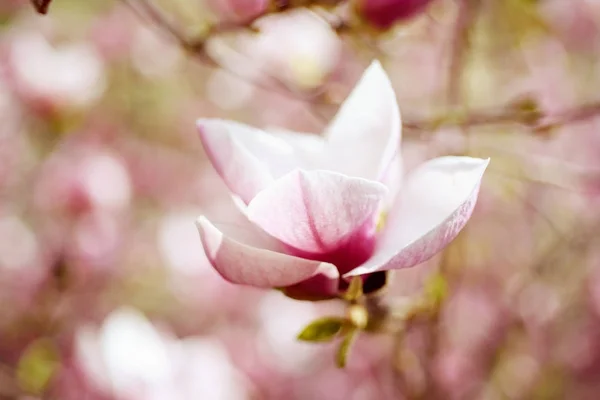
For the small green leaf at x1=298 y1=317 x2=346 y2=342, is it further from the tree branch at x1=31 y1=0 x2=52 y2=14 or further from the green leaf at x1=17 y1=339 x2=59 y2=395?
the green leaf at x1=17 y1=339 x2=59 y2=395

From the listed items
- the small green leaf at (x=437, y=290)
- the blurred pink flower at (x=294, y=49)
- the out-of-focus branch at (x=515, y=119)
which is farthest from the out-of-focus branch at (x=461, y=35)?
the blurred pink flower at (x=294, y=49)

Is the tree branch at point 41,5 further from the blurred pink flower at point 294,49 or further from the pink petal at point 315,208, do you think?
the blurred pink flower at point 294,49

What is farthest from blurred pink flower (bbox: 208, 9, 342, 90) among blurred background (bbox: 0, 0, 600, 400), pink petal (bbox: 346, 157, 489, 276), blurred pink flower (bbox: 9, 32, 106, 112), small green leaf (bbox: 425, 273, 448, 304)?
pink petal (bbox: 346, 157, 489, 276)

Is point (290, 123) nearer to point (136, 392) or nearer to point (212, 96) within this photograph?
point (212, 96)

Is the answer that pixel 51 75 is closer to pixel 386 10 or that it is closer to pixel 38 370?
pixel 38 370

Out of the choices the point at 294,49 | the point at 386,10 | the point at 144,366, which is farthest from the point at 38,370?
the point at 294,49

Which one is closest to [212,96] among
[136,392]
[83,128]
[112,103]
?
[112,103]

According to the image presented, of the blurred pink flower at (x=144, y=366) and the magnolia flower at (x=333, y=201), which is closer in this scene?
the magnolia flower at (x=333, y=201)
